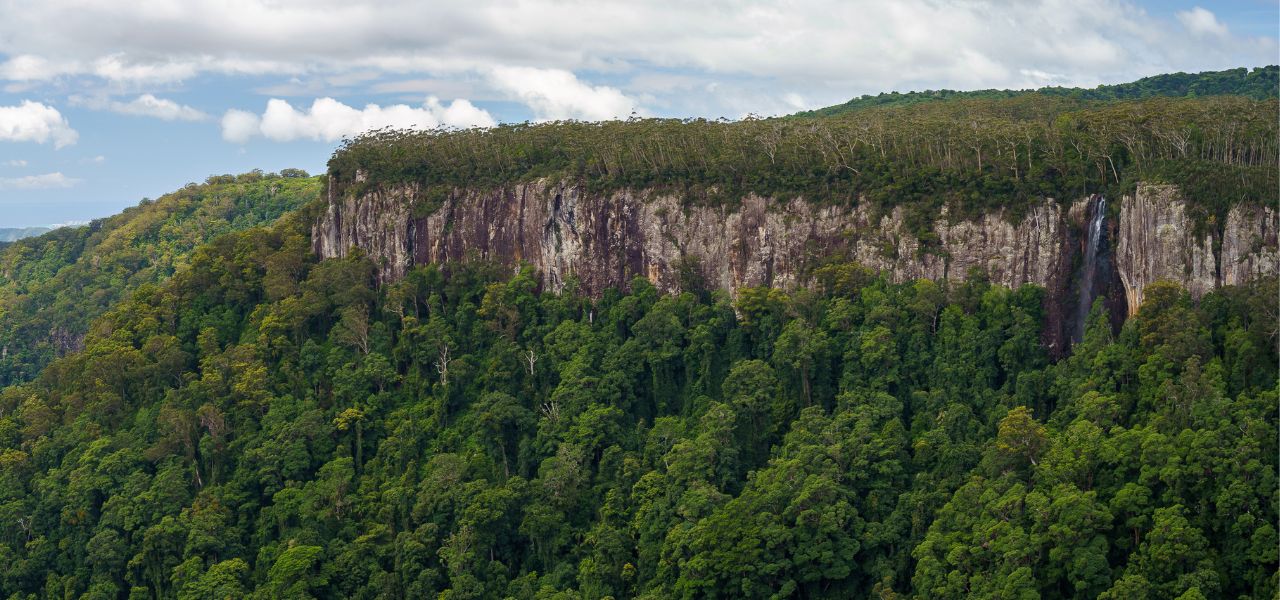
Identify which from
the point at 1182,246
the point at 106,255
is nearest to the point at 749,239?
the point at 1182,246

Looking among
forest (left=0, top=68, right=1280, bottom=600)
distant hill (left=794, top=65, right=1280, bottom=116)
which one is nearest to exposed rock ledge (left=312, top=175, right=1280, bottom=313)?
forest (left=0, top=68, right=1280, bottom=600)

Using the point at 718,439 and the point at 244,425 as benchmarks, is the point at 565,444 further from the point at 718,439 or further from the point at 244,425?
the point at 244,425

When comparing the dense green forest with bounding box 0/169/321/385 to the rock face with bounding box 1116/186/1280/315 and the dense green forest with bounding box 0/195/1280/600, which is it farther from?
the rock face with bounding box 1116/186/1280/315

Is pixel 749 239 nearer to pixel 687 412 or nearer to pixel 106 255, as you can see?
pixel 687 412

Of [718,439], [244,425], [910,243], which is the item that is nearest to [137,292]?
[244,425]

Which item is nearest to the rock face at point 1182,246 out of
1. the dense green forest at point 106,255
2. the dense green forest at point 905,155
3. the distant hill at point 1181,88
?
the dense green forest at point 905,155

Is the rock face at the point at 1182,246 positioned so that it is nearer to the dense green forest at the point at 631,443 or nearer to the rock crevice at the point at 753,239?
the rock crevice at the point at 753,239
